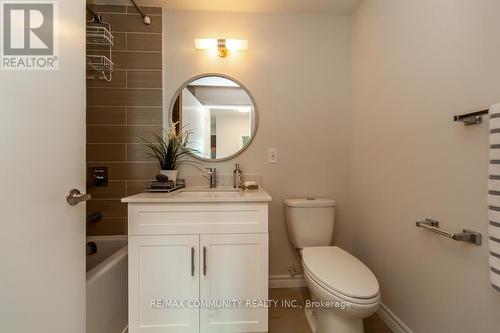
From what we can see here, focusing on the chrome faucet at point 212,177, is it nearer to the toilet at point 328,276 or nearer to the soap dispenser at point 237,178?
the soap dispenser at point 237,178

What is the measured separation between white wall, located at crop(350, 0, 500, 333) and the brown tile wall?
1.66 meters

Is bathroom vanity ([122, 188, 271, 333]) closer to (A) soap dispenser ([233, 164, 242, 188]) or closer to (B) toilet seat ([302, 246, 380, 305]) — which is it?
(B) toilet seat ([302, 246, 380, 305])

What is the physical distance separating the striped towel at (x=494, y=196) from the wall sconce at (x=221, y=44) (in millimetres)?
1561

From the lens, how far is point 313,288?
1229mm

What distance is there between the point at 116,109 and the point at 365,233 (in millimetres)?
2181

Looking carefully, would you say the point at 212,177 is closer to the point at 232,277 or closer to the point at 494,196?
the point at 232,277

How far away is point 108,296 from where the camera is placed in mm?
1282

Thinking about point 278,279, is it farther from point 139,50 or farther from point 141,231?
point 139,50

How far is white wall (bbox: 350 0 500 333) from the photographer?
92 cm

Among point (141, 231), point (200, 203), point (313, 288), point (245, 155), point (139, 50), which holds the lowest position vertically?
point (313, 288)

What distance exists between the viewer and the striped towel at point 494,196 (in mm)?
745

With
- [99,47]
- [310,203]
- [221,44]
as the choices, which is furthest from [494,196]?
[99,47]

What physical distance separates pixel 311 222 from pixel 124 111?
1.71m

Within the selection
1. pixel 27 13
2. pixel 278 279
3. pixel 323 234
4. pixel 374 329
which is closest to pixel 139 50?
pixel 27 13
